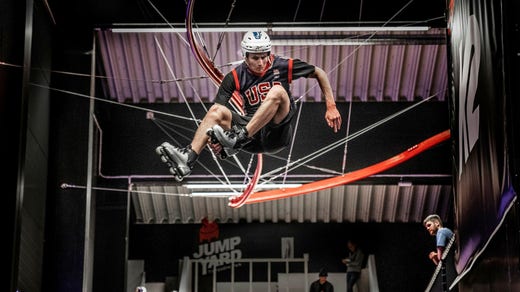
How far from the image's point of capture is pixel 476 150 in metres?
7.67

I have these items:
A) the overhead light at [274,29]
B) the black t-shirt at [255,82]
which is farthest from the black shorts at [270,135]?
the overhead light at [274,29]

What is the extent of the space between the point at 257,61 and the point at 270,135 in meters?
0.80

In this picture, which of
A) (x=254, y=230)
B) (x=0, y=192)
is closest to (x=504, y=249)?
(x=0, y=192)

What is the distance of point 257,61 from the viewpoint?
35.0ft

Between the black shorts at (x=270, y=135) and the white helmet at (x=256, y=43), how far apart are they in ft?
2.25

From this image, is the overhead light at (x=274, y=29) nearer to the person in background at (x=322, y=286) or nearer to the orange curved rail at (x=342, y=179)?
the orange curved rail at (x=342, y=179)

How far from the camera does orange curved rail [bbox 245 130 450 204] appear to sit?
15.5 meters

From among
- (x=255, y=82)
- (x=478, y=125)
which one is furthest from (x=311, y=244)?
(x=478, y=125)

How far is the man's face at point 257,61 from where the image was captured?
10.6m

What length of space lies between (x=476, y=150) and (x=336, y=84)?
33.1ft

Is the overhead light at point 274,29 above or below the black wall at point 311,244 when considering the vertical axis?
above

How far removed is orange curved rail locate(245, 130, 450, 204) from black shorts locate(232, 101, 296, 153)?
13.1ft

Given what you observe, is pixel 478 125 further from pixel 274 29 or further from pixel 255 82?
pixel 274 29

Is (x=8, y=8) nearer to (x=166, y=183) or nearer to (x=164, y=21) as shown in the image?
(x=164, y=21)
